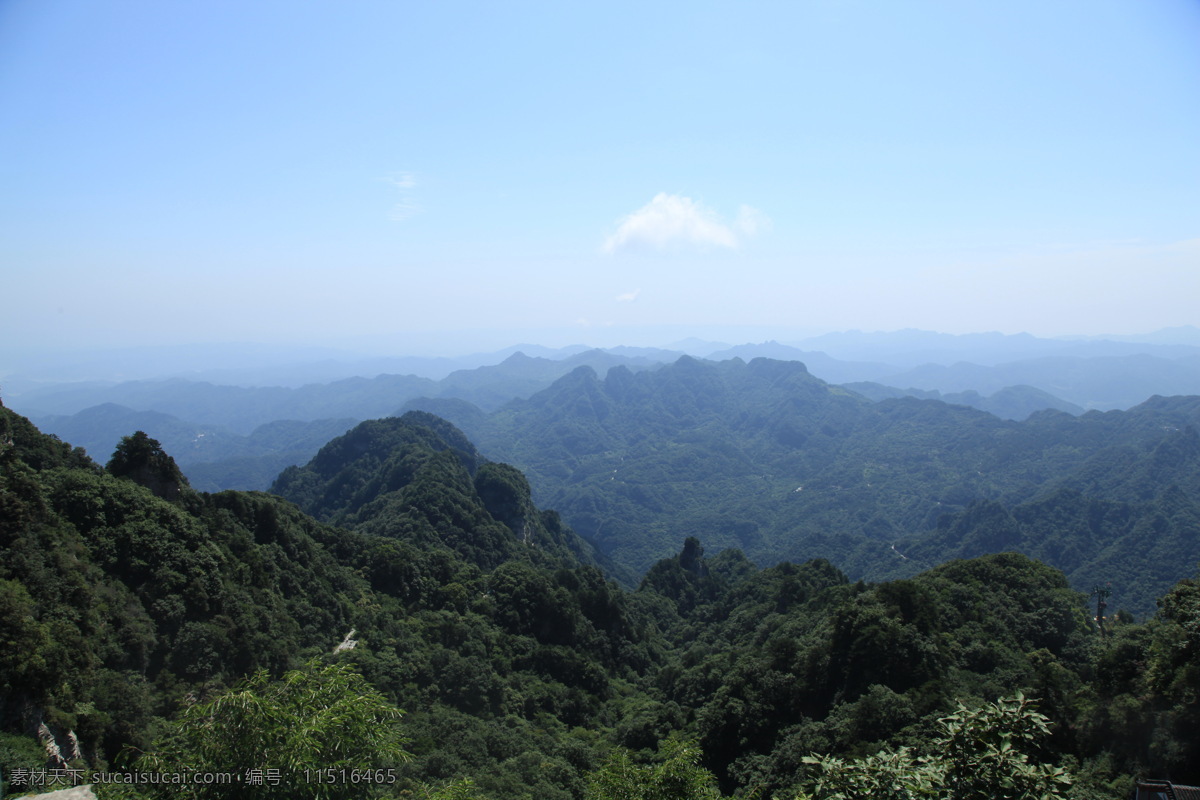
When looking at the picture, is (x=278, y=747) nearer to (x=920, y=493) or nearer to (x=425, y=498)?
(x=425, y=498)

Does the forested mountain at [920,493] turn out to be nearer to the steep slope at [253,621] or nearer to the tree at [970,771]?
the steep slope at [253,621]

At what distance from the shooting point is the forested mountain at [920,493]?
96.4m

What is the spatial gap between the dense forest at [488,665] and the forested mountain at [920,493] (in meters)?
62.6

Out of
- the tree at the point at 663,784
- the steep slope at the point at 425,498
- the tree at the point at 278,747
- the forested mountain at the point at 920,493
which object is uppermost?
the tree at the point at 278,747

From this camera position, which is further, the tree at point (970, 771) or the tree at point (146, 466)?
the tree at point (146, 466)

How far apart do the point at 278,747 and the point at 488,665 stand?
34867 mm

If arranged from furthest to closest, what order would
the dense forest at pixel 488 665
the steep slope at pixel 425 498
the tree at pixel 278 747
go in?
the steep slope at pixel 425 498
the dense forest at pixel 488 665
the tree at pixel 278 747

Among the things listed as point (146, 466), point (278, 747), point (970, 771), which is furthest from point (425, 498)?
point (970, 771)

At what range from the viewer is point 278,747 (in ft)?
25.2

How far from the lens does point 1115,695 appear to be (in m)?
19.3

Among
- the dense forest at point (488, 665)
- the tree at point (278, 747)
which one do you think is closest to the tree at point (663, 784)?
the dense forest at point (488, 665)

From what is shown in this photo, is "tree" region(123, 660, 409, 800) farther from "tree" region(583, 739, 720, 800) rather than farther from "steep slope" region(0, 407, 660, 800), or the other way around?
"steep slope" region(0, 407, 660, 800)

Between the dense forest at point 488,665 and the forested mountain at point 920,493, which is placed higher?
the dense forest at point 488,665

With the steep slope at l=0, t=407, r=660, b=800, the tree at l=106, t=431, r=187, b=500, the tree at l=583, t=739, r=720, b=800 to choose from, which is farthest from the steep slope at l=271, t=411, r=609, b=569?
the tree at l=583, t=739, r=720, b=800
